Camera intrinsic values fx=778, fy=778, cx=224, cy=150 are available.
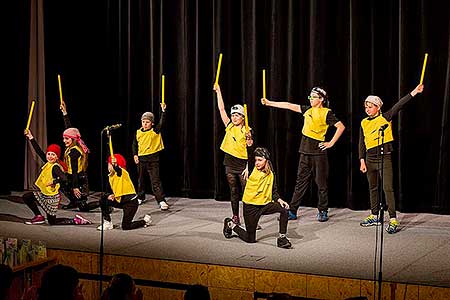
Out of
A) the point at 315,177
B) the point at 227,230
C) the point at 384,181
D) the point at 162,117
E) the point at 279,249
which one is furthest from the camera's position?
the point at 162,117

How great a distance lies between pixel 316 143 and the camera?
7117mm

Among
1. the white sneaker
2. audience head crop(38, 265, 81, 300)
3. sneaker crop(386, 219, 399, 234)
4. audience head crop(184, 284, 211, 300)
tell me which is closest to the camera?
audience head crop(184, 284, 211, 300)

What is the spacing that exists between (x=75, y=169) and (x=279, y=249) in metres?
2.69

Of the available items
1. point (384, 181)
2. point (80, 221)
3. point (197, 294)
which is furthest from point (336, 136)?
point (197, 294)

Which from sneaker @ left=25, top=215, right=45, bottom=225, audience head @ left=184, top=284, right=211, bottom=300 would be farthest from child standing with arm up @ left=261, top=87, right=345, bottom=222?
audience head @ left=184, top=284, right=211, bottom=300

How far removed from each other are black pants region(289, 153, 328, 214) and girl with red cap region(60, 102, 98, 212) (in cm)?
214

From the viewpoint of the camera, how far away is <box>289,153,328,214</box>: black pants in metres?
7.11

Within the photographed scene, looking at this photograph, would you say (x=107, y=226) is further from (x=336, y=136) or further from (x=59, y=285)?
(x=59, y=285)

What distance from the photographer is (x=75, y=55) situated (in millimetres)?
9242

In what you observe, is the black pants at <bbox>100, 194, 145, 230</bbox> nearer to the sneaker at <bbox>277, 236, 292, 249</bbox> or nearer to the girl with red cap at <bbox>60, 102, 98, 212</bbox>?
the girl with red cap at <bbox>60, 102, 98, 212</bbox>

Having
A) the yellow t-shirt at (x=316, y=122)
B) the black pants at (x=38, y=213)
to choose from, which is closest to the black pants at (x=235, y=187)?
the yellow t-shirt at (x=316, y=122)

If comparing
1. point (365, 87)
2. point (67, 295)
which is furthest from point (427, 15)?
point (67, 295)

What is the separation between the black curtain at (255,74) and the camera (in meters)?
7.52

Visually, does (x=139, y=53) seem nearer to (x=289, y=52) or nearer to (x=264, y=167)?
(x=289, y=52)
